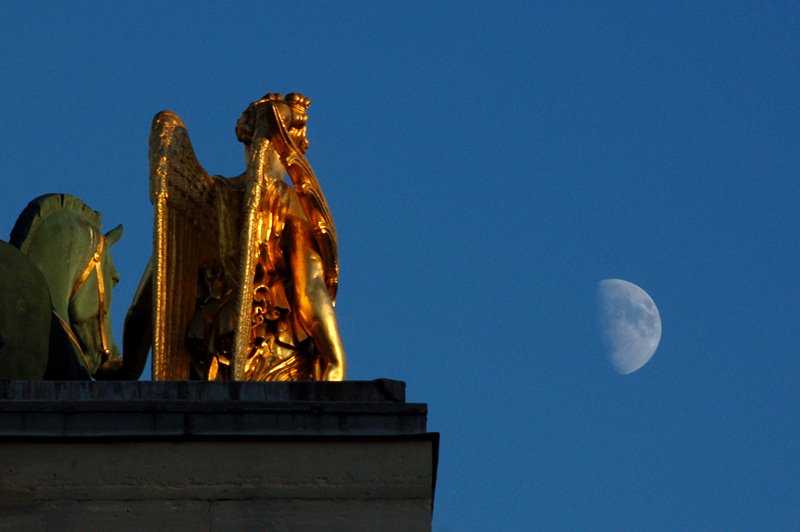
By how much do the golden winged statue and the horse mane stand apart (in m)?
2.38

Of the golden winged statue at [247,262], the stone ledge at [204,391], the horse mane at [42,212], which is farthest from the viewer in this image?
the horse mane at [42,212]

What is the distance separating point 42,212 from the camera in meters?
26.8

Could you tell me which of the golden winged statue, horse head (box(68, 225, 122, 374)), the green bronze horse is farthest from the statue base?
horse head (box(68, 225, 122, 374))

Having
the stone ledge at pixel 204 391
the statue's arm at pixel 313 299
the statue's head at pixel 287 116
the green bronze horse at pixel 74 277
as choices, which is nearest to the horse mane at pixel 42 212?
the green bronze horse at pixel 74 277

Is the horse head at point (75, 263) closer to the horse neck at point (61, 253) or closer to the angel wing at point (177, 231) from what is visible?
the horse neck at point (61, 253)

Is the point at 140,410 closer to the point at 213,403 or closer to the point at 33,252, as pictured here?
the point at 213,403

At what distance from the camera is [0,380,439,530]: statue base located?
71.6ft

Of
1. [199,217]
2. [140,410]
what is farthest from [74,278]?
[140,410]

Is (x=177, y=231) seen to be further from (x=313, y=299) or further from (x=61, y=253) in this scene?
(x=61, y=253)

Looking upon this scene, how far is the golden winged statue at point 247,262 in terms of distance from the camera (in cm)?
2436

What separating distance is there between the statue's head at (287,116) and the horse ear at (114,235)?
8.52 feet

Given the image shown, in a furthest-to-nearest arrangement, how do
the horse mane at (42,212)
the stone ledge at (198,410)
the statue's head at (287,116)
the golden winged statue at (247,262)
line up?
1. the horse mane at (42,212)
2. the statue's head at (287,116)
3. the golden winged statue at (247,262)
4. the stone ledge at (198,410)

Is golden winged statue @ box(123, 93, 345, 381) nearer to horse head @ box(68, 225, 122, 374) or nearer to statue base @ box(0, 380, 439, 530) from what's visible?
statue base @ box(0, 380, 439, 530)

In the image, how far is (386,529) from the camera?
2184 cm
